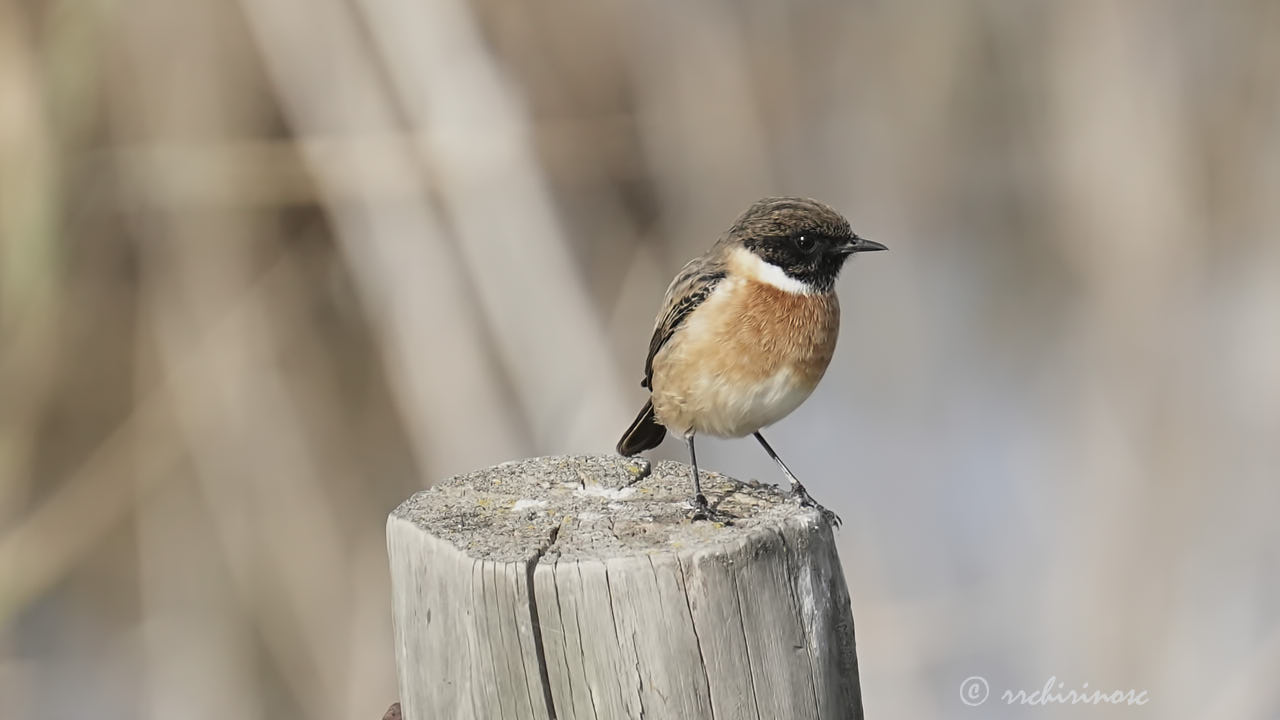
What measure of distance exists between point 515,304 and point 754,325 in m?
1.65

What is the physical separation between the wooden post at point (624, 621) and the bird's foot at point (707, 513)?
0.15ft

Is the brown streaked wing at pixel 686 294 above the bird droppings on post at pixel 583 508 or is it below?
above

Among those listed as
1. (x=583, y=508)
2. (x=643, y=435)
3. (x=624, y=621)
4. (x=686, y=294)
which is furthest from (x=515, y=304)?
(x=624, y=621)

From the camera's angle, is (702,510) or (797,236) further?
(797,236)

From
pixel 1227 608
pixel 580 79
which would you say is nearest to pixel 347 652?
pixel 580 79

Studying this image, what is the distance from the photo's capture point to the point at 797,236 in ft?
10.3

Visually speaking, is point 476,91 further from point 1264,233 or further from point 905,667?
point 1264,233

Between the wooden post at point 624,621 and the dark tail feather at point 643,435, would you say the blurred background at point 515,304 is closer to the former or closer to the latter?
A: the dark tail feather at point 643,435

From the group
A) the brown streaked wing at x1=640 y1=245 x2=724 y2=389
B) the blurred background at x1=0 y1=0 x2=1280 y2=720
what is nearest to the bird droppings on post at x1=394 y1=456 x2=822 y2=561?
the brown streaked wing at x1=640 y1=245 x2=724 y2=389

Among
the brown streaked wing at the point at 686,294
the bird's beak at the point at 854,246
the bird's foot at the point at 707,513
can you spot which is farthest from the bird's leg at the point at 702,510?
the bird's beak at the point at 854,246

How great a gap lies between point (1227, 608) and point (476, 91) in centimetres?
348

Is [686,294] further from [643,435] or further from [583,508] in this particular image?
[583,508]

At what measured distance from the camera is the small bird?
3.05 meters

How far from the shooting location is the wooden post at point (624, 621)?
1.81 m
